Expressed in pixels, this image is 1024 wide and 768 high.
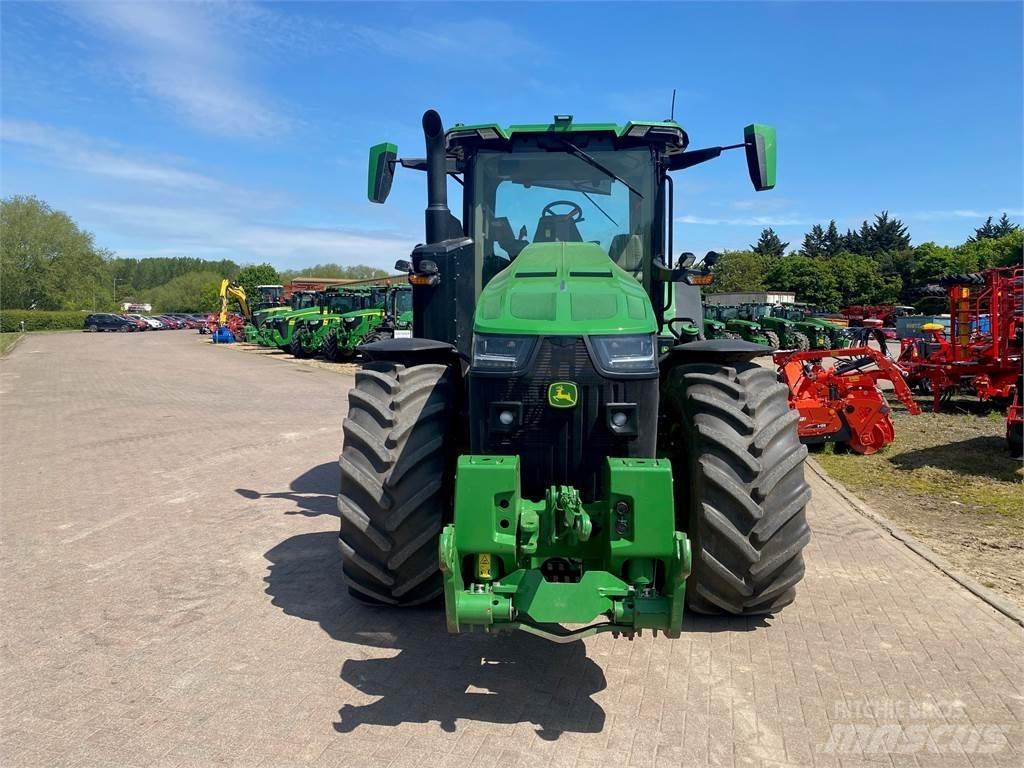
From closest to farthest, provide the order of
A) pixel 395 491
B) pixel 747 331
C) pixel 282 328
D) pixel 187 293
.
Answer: pixel 395 491, pixel 747 331, pixel 282 328, pixel 187 293

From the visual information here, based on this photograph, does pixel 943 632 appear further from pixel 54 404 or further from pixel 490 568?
pixel 54 404

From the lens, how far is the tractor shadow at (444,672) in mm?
3568

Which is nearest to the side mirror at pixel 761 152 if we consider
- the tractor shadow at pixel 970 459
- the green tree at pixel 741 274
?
the tractor shadow at pixel 970 459

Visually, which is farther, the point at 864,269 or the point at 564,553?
the point at 864,269

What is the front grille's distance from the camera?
382 cm

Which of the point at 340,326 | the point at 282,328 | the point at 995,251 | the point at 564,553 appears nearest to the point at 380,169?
the point at 564,553

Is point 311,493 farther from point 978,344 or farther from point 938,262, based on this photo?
point 938,262

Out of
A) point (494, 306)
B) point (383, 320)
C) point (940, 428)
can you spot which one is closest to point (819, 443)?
point (940, 428)

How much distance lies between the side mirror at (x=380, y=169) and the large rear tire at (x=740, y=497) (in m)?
2.58

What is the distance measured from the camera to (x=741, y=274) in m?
68.9

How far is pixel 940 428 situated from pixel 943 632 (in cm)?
874

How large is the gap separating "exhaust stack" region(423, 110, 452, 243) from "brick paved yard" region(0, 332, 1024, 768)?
2468 millimetres

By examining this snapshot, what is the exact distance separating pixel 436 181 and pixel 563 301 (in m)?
1.62

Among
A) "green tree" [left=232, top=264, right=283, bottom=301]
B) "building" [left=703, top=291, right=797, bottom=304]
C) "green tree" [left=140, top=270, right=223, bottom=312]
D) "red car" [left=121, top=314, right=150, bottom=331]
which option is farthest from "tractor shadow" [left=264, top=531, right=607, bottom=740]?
"green tree" [left=140, top=270, right=223, bottom=312]
